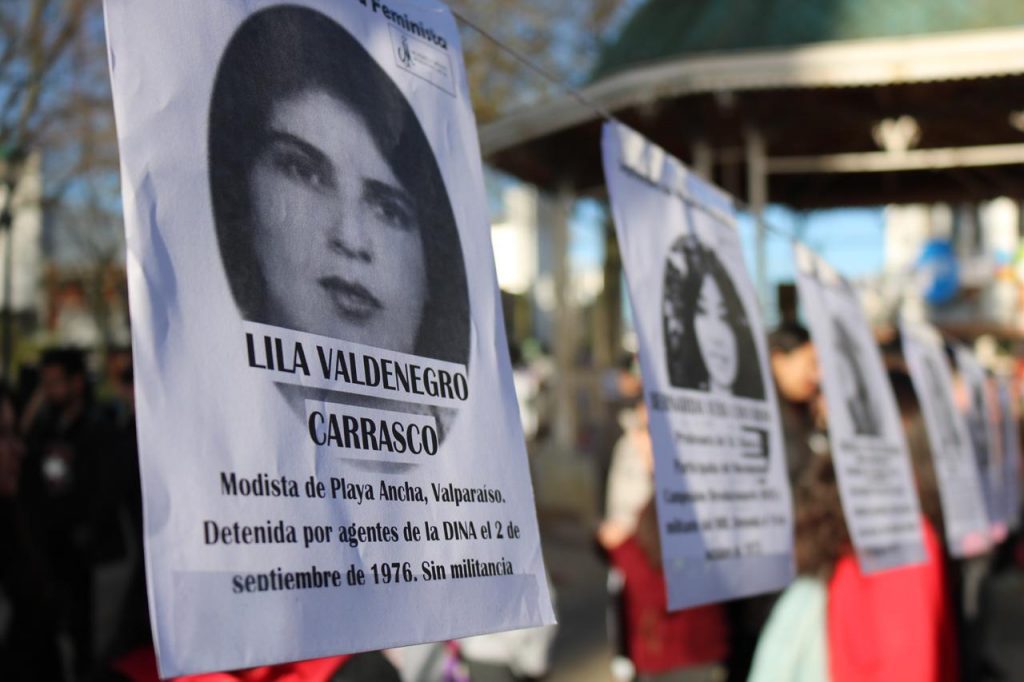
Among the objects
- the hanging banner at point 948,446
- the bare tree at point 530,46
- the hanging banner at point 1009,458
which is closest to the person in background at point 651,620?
the hanging banner at point 948,446

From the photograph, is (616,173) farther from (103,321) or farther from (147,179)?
(103,321)

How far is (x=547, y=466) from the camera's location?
15.9 metres

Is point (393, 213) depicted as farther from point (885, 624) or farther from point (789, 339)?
point (789, 339)

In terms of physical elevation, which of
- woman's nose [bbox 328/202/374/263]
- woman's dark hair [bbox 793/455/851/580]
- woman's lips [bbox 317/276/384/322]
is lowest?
woman's dark hair [bbox 793/455/851/580]

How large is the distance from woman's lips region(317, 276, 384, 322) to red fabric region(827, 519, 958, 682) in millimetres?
2431

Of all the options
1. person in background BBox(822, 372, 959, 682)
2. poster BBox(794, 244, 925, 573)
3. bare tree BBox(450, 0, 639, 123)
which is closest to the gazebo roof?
bare tree BBox(450, 0, 639, 123)

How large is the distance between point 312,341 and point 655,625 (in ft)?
10.1

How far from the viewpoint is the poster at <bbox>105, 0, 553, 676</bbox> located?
144 centimetres

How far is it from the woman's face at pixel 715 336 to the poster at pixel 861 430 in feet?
1.96

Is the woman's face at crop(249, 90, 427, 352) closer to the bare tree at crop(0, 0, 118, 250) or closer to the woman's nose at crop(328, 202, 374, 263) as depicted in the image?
the woman's nose at crop(328, 202, 374, 263)

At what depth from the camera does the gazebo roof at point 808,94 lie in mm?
11141

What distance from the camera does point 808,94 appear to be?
12.2 m

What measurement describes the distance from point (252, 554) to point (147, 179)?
448 mm

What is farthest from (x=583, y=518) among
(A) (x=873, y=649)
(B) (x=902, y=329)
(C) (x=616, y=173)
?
(C) (x=616, y=173)
